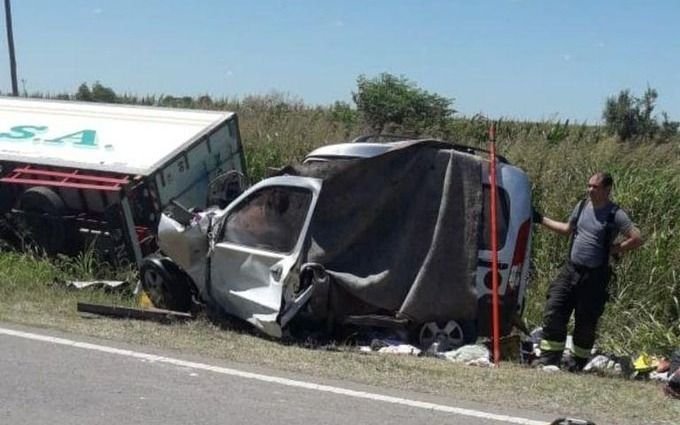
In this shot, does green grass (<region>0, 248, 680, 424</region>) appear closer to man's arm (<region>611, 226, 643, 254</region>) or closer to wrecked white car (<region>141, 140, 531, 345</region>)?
wrecked white car (<region>141, 140, 531, 345</region>)

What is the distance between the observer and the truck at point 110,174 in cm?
1159

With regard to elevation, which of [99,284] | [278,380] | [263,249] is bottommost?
[99,284]

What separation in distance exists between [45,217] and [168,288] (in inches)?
123

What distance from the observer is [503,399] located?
6719 millimetres

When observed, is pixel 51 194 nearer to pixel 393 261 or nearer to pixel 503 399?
pixel 393 261

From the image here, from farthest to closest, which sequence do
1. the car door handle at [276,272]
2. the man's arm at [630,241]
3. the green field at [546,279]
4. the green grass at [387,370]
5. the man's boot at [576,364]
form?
the car door handle at [276,272] → the man's boot at [576,364] → the man's arm at [630,241] → the green field at [546,279] → the green grass at [387,370]

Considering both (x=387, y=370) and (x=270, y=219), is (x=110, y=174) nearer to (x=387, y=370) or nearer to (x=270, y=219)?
(x=270, y=219)

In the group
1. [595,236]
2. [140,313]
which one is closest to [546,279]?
[595,236]

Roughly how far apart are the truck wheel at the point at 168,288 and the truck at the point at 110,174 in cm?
159

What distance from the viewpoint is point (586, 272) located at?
818 centimetres

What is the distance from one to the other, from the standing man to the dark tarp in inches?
28.7

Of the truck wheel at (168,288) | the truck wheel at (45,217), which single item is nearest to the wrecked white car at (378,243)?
the truck wheel at (168,288)

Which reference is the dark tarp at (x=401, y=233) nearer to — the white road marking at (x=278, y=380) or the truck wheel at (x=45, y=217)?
the white road marking at (x=278, y=380)

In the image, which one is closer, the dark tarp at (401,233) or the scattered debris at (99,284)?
the dark tarp at (401,233)
